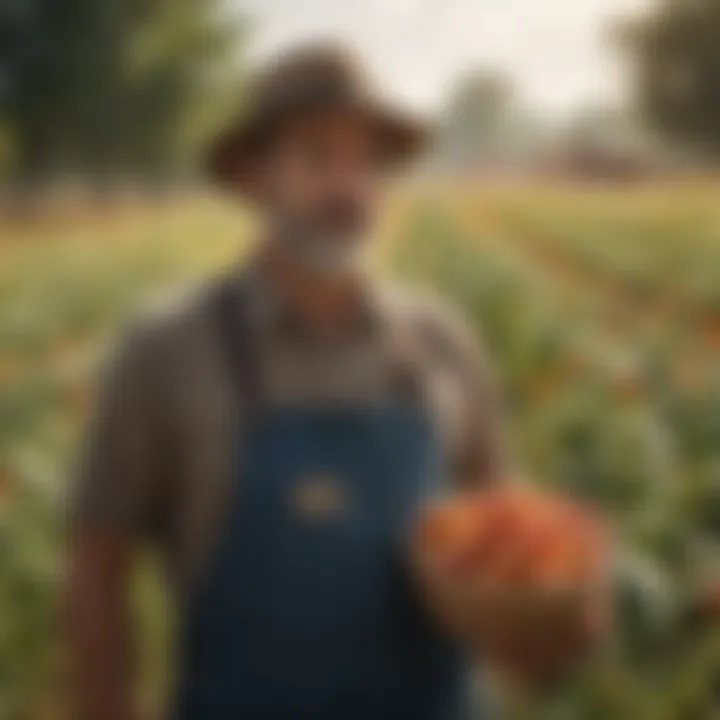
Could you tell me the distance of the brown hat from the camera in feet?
2.89

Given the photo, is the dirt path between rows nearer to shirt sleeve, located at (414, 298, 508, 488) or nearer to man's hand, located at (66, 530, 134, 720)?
shirt sleeve, located at (414, 298, 508, 488)

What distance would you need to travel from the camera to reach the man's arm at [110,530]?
2.95 feet

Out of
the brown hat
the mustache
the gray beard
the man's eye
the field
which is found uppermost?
the brown hat

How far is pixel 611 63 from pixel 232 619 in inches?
17.8

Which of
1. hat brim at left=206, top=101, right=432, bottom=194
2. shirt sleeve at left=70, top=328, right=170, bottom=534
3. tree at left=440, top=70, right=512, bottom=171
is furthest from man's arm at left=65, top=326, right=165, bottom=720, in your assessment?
tree at left=440, top=70, right=512, bottom=171

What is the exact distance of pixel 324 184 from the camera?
2.88ft

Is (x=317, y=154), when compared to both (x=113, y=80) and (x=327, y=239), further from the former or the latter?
(x=113, y=80)

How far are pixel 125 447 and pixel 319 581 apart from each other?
126 mm

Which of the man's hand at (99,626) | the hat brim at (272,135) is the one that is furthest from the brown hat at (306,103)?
the man's hand at (99,626)

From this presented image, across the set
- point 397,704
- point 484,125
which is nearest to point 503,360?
point 484,125

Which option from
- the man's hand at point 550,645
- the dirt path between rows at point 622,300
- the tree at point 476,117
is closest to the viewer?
the man's hand at point 550,645

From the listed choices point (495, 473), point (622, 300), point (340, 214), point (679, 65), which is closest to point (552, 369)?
point (622, 300)

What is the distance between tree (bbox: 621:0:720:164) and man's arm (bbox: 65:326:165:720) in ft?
1.38

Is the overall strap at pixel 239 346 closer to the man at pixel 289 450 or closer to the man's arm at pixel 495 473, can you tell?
the man at pixel 289 450
